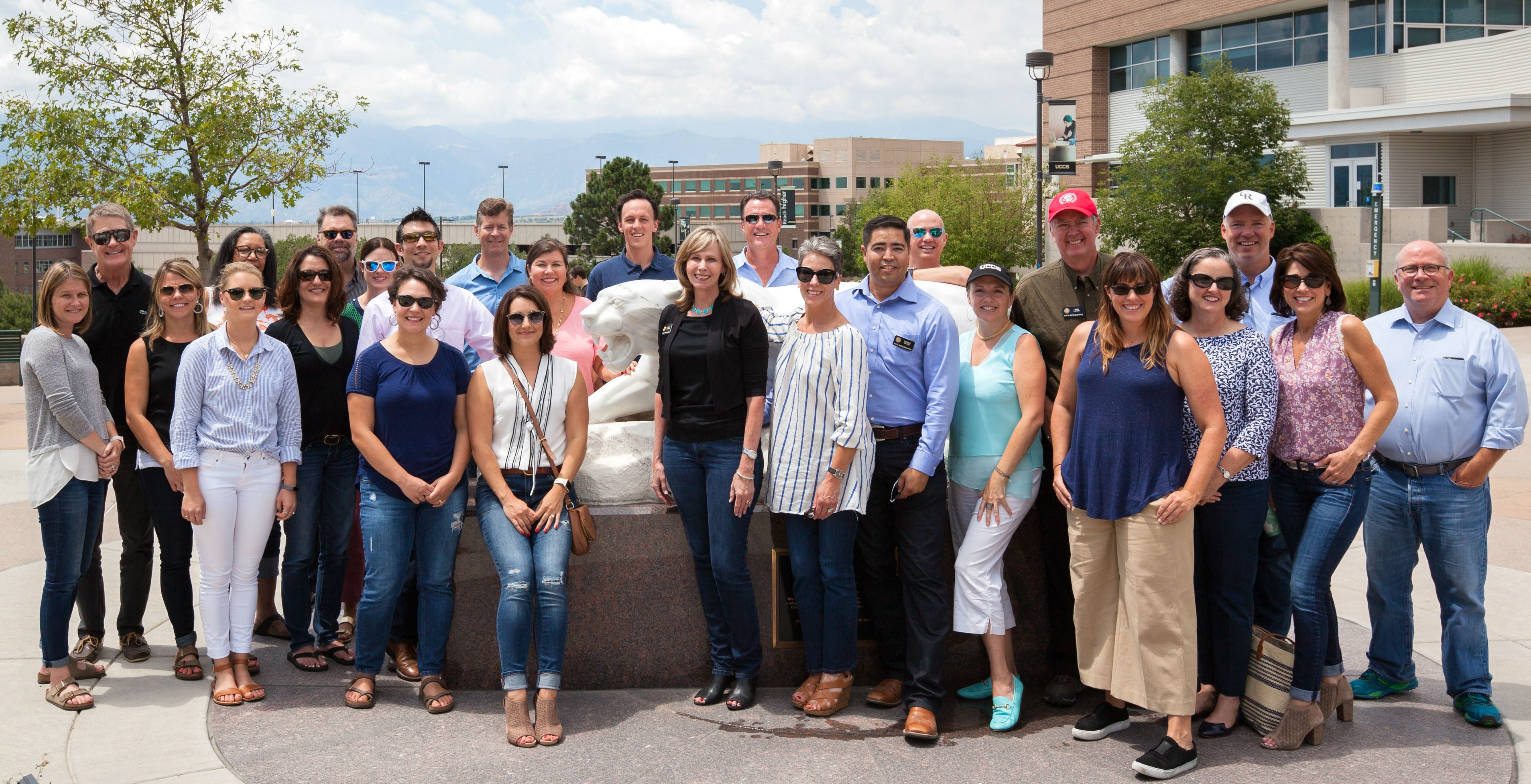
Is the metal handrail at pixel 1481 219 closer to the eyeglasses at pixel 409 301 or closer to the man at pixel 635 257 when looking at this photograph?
the man at pixel 635 257

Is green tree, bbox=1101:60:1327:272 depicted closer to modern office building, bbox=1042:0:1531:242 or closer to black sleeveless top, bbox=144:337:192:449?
modern office building, bbox=1042:0:1531:242

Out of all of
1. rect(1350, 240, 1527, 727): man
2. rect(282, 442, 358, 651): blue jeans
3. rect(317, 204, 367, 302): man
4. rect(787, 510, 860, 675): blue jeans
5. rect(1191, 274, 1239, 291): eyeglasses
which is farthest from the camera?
rect(317, 204, 367, 302): man

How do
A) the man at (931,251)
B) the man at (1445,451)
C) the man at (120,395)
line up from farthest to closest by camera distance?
the man at (931,251), the man at (120,395), the man at (1445,451)

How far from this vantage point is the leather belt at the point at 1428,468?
455 cm

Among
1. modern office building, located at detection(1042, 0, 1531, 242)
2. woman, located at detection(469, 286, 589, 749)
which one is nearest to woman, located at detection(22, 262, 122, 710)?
woman, located at detection(469, 286, 589, 749)

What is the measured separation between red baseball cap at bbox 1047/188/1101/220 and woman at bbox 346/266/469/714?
2.61 metres

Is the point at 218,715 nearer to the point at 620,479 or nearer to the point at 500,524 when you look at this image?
the point at 500,524

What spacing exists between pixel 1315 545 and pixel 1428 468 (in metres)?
0.58

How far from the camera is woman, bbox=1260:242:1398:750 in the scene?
4391mm

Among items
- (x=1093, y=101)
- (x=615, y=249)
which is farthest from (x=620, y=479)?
(x=615, y=249)

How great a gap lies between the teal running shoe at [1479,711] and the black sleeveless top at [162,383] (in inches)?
147

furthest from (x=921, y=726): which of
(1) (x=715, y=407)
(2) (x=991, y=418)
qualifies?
(1) (x=715, y=407)

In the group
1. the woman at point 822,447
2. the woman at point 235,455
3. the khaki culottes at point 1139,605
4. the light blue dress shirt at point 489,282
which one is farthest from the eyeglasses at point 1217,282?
the woman at point 235,455

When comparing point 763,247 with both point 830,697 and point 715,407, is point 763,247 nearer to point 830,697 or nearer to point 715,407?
point 715,407
